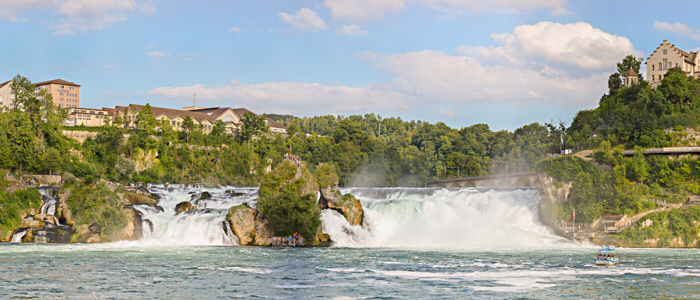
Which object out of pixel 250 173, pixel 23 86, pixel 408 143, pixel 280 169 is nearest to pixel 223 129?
pixel 250 173

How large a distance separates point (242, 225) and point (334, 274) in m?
18.8

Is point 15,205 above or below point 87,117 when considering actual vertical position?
below

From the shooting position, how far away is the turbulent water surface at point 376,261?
30922 millimetres

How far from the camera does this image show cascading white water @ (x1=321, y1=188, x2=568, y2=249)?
54.8 m

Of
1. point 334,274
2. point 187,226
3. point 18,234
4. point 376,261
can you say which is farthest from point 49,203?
point 334,274

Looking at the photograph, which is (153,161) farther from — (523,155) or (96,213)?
(523,155)

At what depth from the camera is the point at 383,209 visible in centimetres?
5881

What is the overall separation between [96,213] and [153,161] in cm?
3888

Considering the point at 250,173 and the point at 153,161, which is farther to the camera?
the point at 250,173

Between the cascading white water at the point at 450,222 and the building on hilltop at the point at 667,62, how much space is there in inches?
1266

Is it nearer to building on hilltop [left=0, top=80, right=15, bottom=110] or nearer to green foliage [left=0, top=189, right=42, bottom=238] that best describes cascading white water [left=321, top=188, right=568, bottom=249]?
green foliage [left=0, top=189, right=42, bottom=238]

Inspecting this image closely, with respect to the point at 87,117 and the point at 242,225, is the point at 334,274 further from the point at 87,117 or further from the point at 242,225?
the point at 87,117

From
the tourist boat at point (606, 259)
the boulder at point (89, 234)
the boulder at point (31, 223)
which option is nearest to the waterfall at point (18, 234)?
the boulder at point (31, 223)

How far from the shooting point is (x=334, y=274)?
3578 cm
